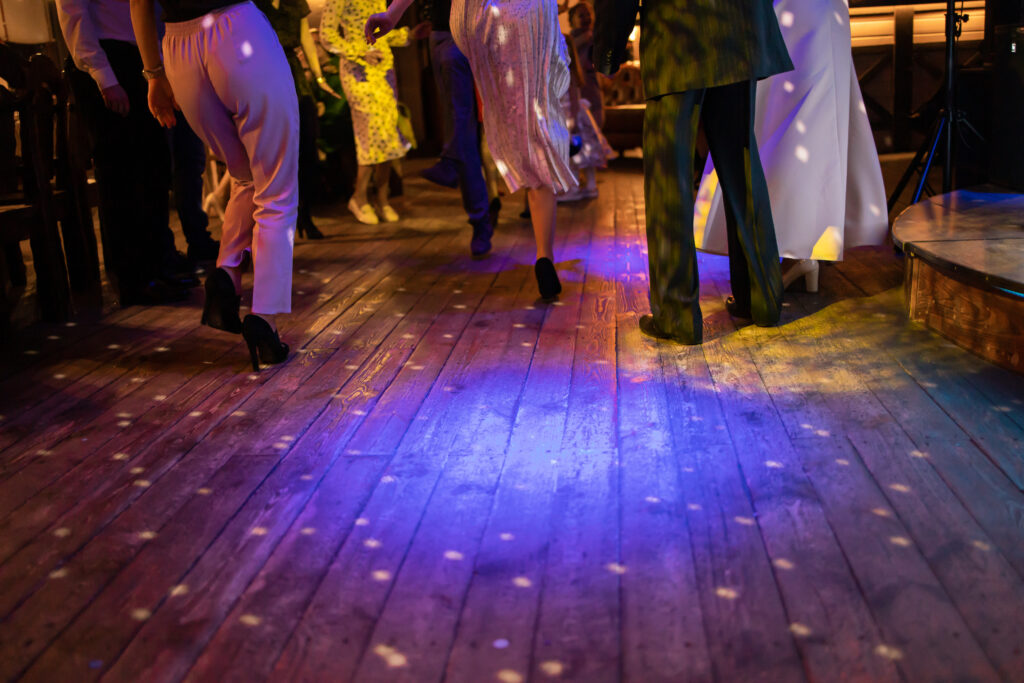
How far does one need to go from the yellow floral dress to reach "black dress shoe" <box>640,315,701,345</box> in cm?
274

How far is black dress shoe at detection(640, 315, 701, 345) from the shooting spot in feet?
8.37

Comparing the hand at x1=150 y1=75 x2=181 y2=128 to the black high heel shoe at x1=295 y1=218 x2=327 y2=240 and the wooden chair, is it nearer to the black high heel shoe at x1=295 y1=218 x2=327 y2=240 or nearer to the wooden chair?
the wooden chair

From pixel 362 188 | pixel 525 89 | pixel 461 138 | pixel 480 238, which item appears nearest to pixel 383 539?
pixel 525 89

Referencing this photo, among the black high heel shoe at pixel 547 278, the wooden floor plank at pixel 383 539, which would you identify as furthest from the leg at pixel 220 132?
the black high heel shoe at pixel 547 278

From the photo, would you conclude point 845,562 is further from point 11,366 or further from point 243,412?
point 11,366

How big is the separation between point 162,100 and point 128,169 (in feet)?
3.02

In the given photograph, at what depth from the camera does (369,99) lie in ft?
16.6

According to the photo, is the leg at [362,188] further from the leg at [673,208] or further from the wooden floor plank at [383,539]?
the leg at [673,208]

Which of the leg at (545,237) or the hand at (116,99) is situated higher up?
the hand at (116,99)

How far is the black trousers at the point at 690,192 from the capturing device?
7.91 feet

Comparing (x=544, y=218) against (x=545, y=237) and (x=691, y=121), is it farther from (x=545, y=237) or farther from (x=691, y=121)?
(x=691, y=121)

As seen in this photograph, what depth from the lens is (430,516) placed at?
162 centimetres

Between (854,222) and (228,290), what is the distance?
2018 millimetres

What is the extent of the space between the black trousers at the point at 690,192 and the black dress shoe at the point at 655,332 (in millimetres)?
13
